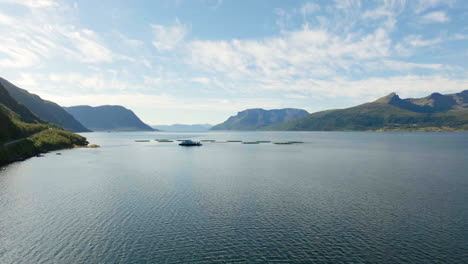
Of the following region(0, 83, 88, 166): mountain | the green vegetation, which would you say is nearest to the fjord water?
the green vegetation

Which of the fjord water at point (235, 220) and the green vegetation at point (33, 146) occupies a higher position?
the green vegetation at point (33, 146)

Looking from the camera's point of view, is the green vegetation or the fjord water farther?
the green vegetation

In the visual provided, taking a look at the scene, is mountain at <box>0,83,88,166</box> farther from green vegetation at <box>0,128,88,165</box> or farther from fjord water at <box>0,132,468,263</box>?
fjord water at <box>0,132,468,263</box>

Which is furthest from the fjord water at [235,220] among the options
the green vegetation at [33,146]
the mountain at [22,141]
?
the mountain at [22,141]

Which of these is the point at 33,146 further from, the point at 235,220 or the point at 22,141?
the point at 235,220

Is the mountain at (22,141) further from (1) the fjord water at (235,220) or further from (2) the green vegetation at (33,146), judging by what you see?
(1) the fjord water at (235,220)

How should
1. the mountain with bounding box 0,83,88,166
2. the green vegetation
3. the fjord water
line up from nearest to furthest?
the fjord water
the green vegetation
the mountain with bounding box 0,83,88,166

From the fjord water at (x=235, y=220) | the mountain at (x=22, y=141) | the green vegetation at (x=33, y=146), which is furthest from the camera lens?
the mountain at (x=22, y=141)

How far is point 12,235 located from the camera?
124 ft

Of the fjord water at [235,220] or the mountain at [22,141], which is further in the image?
the mountain at [22,141]

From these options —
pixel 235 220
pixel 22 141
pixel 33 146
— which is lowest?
pixel 235 220

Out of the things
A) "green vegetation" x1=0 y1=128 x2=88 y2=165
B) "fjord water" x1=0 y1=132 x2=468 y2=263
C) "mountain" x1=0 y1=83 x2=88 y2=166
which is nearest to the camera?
"fjord water" x1=0 y1=132 x2=468 y2=263

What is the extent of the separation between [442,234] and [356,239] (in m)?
12.8

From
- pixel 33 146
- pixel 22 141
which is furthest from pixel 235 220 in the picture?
pixel 33 146
